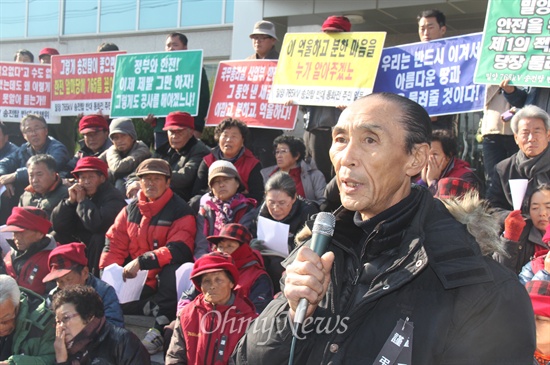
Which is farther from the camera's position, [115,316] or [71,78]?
[71,78]

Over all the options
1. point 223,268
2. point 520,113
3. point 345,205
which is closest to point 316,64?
point 520,113

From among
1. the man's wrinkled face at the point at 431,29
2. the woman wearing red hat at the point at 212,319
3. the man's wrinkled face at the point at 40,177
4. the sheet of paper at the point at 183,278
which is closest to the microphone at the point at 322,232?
the woman wearing red hat at the point at 212,319

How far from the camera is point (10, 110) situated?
33.8ft

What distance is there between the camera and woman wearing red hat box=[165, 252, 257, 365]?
4617 mm

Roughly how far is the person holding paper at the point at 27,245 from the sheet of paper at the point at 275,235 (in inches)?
79.0

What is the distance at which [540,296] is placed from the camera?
3686mm

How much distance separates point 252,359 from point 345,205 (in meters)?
0.51

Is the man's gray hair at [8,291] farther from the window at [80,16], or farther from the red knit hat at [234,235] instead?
the window at [80,16]

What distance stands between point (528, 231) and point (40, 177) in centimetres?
518

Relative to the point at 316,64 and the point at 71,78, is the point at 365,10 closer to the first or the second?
the point at 316,64

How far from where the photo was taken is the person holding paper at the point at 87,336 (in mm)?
4613

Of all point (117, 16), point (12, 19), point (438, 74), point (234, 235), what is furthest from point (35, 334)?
point (12, 19)

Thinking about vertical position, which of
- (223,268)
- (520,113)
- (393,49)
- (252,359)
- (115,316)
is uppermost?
(393,49)

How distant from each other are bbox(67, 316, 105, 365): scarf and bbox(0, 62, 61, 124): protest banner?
20.5 ft
